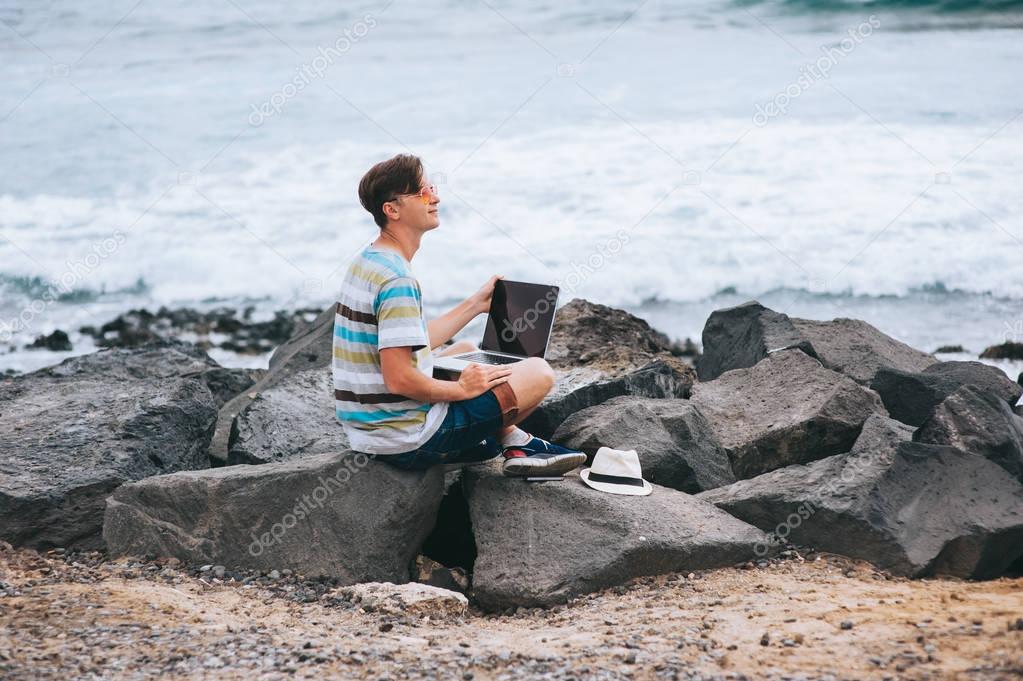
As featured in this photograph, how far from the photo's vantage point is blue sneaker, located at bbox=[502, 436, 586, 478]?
4.80 m

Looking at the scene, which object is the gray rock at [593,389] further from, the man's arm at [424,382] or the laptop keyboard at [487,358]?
the man's arm at [424,382]

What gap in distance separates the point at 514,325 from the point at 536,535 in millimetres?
1035

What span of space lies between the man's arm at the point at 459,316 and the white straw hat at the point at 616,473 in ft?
2.85

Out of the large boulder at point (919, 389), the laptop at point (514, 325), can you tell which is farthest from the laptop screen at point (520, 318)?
the large boulder at point (919, 389)

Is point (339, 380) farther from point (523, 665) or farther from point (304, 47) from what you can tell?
point (304, 47)

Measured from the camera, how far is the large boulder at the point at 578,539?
14.7 feet

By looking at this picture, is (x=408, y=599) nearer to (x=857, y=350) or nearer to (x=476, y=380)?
(x=476, y=380)

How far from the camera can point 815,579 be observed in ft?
14.6

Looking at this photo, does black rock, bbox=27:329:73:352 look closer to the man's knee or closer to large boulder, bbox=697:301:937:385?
large boulder, bbox=697:301:937:385

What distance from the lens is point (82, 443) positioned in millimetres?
5473

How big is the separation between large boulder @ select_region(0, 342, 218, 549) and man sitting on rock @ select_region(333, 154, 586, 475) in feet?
4.71

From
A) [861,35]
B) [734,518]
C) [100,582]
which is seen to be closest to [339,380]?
[100,582]

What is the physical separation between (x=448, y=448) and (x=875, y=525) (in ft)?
5.99

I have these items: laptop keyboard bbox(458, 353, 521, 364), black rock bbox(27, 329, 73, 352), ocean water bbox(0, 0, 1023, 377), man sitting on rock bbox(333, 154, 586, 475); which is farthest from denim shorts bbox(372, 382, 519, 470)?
black rock bbox(27, 329, 73, 352)
